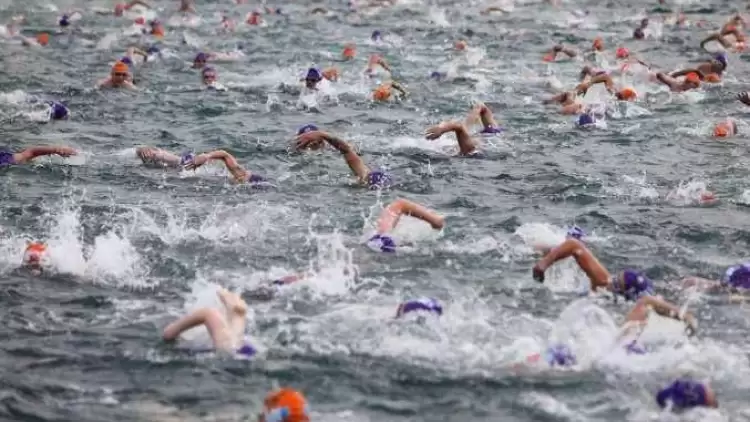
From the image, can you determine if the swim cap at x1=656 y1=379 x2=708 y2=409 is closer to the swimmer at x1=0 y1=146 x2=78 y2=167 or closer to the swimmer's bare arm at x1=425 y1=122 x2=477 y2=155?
the swimmer's bare arm at x1=425 y1=122 x2=477 y2=155

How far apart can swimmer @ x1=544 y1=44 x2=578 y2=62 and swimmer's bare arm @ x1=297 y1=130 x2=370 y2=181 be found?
36.0 feet

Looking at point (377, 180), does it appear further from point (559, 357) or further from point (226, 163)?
point (559, 357)

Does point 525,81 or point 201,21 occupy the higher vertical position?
point 201,21

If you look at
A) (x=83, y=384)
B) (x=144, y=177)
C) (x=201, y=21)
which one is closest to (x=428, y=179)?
(x=144, y=177)

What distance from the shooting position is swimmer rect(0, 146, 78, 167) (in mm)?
14586

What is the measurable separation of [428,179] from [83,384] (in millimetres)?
6870

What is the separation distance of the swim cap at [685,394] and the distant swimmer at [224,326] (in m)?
3.16

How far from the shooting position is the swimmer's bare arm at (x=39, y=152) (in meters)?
14.6

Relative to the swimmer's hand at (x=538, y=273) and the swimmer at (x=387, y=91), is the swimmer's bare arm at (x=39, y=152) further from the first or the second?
the swimmer's hand at (x=538, y=273)

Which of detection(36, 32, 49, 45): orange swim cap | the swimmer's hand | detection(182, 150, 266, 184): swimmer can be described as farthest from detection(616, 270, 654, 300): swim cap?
detection(36, 32, 49, 45): orange swim cap

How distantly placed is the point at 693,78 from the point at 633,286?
1110cm

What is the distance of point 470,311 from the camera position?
9.85m

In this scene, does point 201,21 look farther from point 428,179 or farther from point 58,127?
point 428,179

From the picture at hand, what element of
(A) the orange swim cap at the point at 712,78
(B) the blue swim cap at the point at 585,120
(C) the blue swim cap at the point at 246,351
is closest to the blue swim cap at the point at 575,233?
(C) the blue swim cap at the point at 246,351
